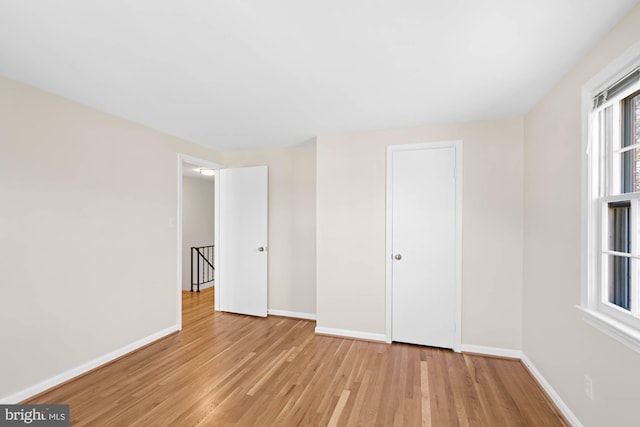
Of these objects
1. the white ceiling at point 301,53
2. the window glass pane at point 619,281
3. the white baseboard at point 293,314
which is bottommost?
the white baseboard at point 293,314

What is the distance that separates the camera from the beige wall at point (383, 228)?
2.77m

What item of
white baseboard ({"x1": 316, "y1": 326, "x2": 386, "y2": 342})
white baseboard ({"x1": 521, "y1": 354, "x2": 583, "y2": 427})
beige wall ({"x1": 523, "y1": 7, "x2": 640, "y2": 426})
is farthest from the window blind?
white baseboard ({"x1": 316, "y1": 326, "x2": 386, "y2": 342})

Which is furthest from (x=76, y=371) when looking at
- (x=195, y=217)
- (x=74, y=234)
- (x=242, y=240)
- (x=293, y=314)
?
(x=195, y=217)

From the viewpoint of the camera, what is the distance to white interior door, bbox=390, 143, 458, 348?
2.96 metres

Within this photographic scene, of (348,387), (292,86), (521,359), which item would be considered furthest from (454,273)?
(292,86)

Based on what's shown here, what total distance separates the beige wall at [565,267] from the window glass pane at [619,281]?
188 mm

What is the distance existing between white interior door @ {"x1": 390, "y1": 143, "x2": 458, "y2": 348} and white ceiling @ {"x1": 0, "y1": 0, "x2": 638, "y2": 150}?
573 millimetres

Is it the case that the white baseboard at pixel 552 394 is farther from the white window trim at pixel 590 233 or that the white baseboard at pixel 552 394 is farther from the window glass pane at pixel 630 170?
the window glass pane at pixel 630 170

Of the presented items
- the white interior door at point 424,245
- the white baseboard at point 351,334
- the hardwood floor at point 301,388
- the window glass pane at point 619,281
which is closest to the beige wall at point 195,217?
the hardwood floor at point 301,388

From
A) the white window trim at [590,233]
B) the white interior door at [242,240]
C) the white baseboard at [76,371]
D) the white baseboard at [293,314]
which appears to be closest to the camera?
the white window trim at [590,233]

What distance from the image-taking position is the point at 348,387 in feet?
7.48

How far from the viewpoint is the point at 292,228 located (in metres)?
3.99

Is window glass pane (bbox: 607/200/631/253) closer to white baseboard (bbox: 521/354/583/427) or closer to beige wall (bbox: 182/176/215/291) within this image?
white baseboard (bbox: 521/354/583/427)

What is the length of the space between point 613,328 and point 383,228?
6.45ft
